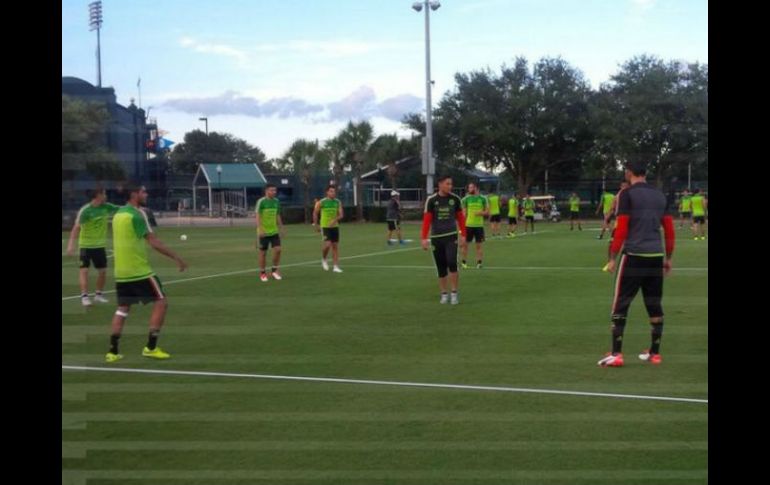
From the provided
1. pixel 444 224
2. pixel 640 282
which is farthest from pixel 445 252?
pixel 640 282

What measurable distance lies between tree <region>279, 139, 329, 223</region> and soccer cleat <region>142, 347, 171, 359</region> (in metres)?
2.16

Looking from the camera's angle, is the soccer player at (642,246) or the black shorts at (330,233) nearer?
the soccer player at (642,246)

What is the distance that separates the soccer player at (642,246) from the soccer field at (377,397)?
0.11 m

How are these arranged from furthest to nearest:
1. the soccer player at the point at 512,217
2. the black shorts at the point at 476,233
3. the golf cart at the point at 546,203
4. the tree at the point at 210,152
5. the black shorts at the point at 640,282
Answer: the soccer player at the point at 512,217
the black shorts at the point at 476,233
the golf cart at the point at 546,203
the black shorts at the point at 640,282
the tree at the point at 210,152

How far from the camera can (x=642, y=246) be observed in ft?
13.2

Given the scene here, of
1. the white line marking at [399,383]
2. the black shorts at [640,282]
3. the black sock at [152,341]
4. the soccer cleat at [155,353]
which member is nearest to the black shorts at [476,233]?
the black shorts at [640,282]

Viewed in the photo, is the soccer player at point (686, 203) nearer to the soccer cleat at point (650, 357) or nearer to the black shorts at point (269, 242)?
the soccer cleat at point (650, 357)

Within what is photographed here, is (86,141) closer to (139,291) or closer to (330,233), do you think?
(139,291)

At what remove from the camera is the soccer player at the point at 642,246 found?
10.2ft

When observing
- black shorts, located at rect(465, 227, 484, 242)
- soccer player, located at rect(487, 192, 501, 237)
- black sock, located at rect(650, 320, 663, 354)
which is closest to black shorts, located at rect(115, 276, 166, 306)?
black sock, located at rect(650, 320, 663, 354)

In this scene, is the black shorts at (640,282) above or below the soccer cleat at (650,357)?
above

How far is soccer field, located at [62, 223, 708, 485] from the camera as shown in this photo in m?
3.03

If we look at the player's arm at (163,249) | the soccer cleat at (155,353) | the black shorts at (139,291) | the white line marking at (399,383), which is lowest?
the white line marking at (399,383)
